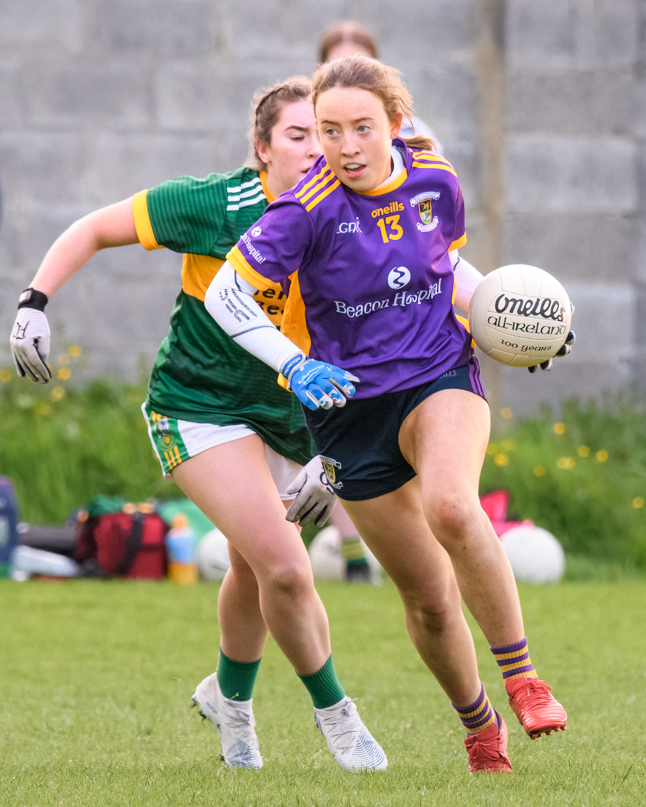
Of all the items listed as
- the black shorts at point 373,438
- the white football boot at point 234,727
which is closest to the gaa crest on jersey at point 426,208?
the black shorts at point 373,438

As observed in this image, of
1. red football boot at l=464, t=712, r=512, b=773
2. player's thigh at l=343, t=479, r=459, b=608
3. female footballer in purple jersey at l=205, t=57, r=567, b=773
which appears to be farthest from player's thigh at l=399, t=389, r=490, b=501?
red football boot at l=464, t=712, r=512, b=773

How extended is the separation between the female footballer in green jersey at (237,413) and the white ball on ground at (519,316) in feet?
→ 2.14

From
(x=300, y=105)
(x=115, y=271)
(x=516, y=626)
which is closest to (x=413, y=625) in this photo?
(x=516, y=626)

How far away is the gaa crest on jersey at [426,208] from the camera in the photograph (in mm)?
3607

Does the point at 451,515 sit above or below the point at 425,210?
below

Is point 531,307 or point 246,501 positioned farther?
point 246,501

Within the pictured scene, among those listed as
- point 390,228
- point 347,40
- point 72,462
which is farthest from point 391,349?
point 72,462

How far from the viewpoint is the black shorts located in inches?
141

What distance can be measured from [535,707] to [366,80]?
180 centimetres

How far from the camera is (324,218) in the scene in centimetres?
350

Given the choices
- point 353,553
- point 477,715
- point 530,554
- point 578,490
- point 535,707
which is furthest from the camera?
point 578,490

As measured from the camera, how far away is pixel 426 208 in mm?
3629

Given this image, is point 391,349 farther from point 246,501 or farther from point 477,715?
point 477,715

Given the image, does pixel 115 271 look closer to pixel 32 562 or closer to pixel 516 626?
pixel 32 562
